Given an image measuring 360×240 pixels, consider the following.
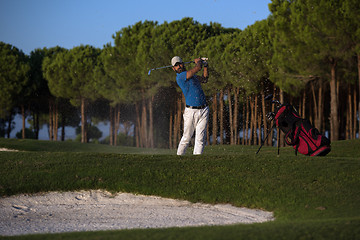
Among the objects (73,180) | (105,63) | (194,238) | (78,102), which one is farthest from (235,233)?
(78,102)

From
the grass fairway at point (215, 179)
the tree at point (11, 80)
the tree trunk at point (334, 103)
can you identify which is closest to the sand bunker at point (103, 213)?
the grass fairway at point (215, 179)

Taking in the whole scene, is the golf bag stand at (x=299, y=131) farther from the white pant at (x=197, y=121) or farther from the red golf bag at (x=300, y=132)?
the white pant at (x=197, y=121)

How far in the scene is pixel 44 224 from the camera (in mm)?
8883

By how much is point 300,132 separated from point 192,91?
11.7ft

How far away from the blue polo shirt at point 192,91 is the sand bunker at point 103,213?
3.07 metres

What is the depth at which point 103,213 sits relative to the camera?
979 centimetres

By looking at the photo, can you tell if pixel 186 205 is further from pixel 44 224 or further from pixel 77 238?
pixel 77 238

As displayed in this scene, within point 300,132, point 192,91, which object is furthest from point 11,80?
point 300,132

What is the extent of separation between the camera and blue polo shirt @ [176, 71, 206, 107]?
42.1 ft

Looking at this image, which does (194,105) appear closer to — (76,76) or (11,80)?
(76,76)

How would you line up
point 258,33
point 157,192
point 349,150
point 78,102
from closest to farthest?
point 157,192, point 349,150, point 258,33, point 78,102

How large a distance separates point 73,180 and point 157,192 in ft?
7.69

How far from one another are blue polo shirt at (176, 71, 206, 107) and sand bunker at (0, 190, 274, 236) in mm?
3070

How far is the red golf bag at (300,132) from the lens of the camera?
14.0 m
